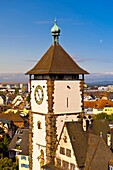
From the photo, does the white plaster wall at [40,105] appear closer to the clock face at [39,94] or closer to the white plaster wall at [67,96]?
the clock face at [39,94]

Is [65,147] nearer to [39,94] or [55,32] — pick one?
[39,94]

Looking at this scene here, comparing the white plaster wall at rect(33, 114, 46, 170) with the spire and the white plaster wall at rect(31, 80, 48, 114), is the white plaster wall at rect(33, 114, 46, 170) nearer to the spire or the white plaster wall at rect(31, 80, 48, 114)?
the white plaster wall at rect(31, 80, 48, 114)

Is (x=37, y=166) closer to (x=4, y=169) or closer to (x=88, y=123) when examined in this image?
(x=88, y=123)

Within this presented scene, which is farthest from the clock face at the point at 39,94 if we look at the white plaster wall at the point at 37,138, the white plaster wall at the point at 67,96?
the white plaster wall at the point at 67,96

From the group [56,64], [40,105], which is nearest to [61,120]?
[40,105]

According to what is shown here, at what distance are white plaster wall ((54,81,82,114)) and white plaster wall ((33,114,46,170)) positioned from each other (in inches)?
93.2

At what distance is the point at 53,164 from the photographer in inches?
1635

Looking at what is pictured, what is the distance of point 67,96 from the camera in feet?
140

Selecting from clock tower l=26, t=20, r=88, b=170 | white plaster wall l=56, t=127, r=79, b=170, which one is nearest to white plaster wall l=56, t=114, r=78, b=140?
clock tower l=26, t=20, r=88, b=170

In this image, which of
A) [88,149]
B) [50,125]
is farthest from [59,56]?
[88,149]

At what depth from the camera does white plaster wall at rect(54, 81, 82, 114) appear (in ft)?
138

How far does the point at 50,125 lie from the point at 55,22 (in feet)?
39.8

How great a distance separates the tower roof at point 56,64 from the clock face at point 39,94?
6.16 feet

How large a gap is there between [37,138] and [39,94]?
5.26m
